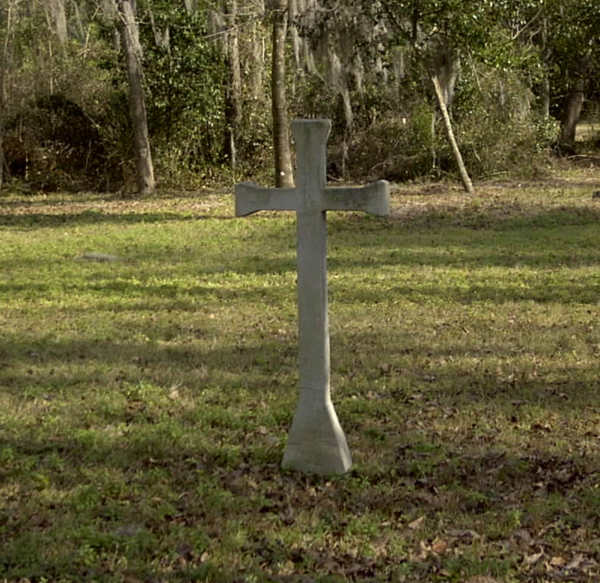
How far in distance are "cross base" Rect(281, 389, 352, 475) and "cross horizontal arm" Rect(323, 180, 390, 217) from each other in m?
1.09

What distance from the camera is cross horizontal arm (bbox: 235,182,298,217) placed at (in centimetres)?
548

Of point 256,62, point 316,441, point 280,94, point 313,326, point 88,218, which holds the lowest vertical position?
point 88,218

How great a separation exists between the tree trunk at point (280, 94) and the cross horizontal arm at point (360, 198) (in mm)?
14336

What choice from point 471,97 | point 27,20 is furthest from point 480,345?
point 27,20

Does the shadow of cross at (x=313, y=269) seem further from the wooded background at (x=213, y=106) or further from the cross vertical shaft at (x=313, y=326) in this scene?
the wooded background at (x=213, y=106)

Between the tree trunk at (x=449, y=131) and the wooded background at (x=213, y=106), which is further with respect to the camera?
the wooded background at (x=213, y=106)

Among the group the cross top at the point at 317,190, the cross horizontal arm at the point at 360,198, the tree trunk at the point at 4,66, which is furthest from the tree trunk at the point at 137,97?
the cross horizontal arm at the point at 360,198

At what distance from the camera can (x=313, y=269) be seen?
215 inches

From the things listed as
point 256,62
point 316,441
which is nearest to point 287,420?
point 316,441

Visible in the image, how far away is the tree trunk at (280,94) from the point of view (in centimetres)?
1919

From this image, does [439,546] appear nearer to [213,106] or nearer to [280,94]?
[280,94]

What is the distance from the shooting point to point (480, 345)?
8477 millimetres

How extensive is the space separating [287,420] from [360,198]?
1842 mm

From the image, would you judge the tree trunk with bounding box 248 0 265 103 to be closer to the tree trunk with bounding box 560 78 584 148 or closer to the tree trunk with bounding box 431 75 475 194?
the tree trunk with bounding box 431 75 475 194
